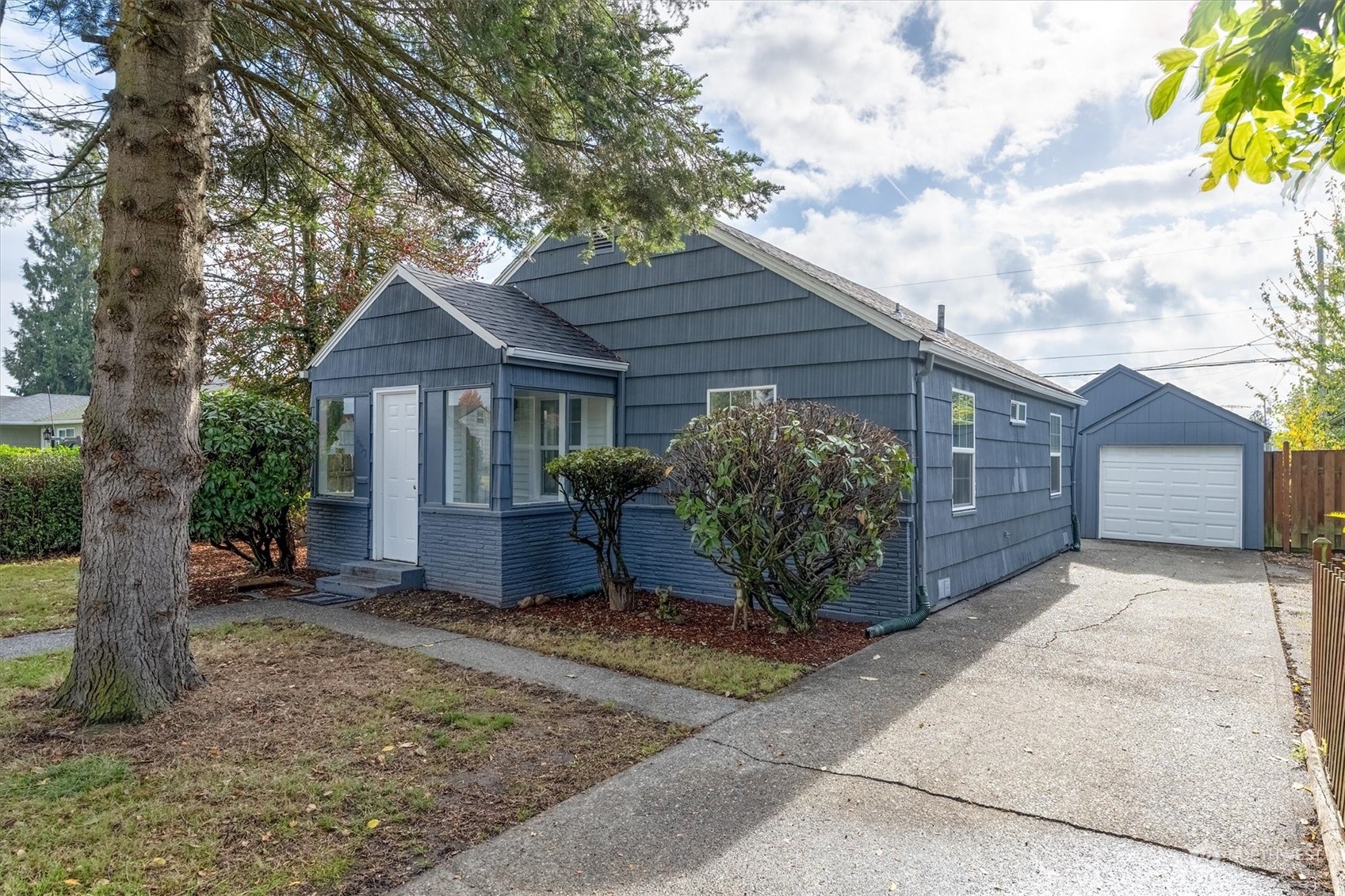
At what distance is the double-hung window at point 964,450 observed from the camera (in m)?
8.30

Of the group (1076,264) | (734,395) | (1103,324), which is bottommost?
(734,395)

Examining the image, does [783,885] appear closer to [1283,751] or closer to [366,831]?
[366,831]

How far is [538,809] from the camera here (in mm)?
3332

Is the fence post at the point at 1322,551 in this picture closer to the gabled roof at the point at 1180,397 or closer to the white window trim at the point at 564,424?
the white window trim at the point at 564,424

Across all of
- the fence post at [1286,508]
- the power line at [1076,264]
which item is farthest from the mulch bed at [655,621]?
the power line at [1076,264]

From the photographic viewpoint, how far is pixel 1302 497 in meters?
12.7

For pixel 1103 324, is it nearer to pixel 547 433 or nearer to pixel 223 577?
pixel 547 433

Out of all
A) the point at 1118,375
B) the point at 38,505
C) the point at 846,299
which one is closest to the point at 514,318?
the point at 846,299

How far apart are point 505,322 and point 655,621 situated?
397 centimetres

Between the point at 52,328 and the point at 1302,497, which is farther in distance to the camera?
the point at 52,328

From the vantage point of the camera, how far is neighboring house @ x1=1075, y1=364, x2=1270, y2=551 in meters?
13.2

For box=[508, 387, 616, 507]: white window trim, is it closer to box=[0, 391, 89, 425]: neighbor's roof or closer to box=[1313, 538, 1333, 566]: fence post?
box=[1313, 538, 1333, 566]: fence post

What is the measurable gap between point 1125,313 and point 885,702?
98.6 feet

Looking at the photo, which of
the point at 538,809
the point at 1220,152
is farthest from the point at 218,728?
the point at 1220,152
